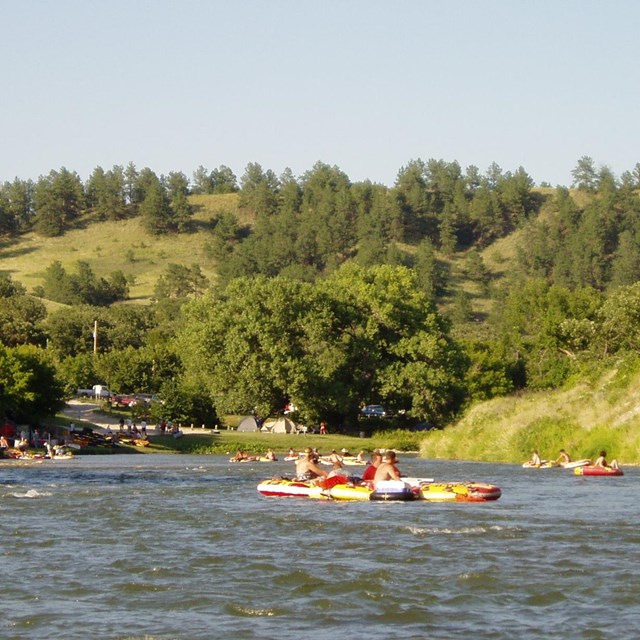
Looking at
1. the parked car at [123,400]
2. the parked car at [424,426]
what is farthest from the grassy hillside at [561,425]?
the parked car at [123,400]

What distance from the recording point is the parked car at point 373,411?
93875mm

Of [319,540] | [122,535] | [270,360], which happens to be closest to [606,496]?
[319,540]

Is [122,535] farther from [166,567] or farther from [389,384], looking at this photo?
[389,384]

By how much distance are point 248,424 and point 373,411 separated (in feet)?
52.5

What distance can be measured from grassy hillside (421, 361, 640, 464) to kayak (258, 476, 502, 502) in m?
16.7

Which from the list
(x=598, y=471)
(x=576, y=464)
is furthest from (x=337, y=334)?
(x=598, y=471)

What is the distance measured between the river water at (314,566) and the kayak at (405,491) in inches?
14.7

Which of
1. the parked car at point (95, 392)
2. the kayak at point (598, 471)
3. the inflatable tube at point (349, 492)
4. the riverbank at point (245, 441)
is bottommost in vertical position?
the inflatable tube at point (349, 492)

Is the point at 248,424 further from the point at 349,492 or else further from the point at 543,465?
the point at 349,492

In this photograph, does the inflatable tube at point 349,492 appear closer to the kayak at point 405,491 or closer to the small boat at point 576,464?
the kayak at point 405,491

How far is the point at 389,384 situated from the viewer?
281ft

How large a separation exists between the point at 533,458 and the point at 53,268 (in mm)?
132740

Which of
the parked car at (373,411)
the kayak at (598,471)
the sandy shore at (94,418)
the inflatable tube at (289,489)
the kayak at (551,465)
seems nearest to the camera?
the inflatable tube at (289,489)

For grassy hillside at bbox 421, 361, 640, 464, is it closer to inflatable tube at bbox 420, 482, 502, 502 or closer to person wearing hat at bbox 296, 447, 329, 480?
person wearing hat at bbox 296, 447, 329, 480
